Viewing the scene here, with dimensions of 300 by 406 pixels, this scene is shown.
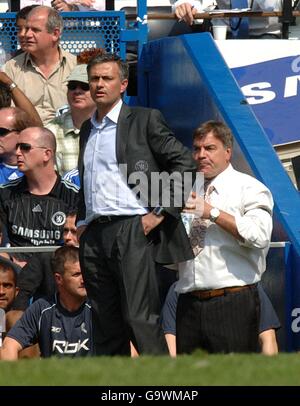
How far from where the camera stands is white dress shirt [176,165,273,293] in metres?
8.28

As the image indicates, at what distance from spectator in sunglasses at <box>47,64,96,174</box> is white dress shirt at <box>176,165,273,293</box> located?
2.93 m

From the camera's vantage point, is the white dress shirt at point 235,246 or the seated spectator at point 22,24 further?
the seated spectator at point 22,24

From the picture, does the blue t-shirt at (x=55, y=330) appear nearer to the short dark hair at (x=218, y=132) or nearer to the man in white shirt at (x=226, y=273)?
the man in white shirt at (x=226, y=273)

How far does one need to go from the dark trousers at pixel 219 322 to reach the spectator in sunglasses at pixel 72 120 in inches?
124

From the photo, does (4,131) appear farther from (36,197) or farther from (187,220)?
(187,220)

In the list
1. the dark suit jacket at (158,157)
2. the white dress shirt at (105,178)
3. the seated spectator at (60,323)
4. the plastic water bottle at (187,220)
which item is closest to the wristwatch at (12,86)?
the seated spectator at (60,323)

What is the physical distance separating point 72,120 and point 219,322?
3.54m

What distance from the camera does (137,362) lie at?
6.21 m

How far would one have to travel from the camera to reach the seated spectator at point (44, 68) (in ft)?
38.4

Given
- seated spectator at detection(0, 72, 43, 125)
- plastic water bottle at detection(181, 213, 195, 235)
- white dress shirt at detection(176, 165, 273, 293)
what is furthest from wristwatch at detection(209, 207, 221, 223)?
seated spectator at detection(0, 72, 43, 125)

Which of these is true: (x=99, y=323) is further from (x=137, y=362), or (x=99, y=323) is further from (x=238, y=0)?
(x=238, y=0)

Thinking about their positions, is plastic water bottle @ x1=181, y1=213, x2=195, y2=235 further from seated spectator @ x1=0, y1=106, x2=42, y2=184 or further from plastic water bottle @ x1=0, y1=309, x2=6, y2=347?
seated spectator @ x1=0, y1=106, x2=42, y2=184
